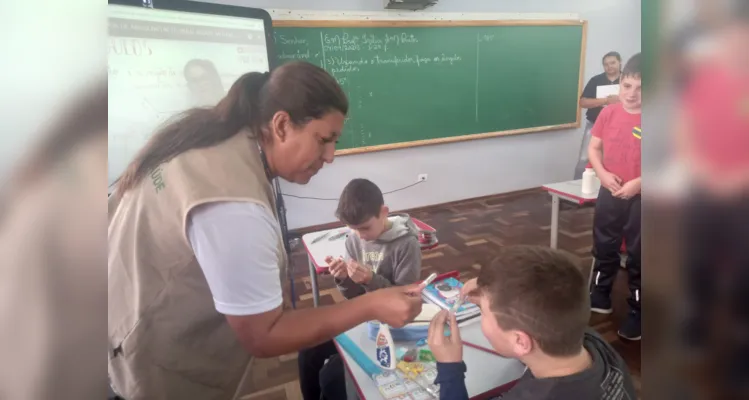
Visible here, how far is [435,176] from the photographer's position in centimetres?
400

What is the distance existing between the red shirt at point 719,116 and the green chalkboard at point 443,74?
3.21m

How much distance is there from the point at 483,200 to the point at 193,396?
3.73 m

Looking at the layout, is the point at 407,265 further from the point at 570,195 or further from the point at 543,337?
the point at 570,195

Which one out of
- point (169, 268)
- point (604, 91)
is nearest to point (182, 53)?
point (169, 268)

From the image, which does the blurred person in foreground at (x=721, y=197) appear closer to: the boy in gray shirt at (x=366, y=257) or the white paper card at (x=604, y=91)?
the boy in gray shirt at (x=366, y=257)

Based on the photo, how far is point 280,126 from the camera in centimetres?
77

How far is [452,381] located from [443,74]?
3.31 metres

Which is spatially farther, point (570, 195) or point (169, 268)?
point (570, 195)

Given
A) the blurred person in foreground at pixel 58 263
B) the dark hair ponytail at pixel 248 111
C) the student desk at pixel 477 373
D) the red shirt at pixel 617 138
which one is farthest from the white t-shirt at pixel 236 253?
the red shirt at pixel 617 138

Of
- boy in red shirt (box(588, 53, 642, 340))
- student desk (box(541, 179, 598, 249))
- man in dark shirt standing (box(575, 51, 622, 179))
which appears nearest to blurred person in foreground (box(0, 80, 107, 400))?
boy in red shirt (box(588, 53, 642, 340))

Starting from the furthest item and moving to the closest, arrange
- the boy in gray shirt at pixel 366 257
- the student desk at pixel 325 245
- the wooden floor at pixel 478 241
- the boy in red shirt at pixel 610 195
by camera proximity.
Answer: the boy in red shirt at pixel 610 195 < the wooden floor at pixel 478 241 < the student desk at pixel 325 245 < the boy in gray shirt at pixel 366 257

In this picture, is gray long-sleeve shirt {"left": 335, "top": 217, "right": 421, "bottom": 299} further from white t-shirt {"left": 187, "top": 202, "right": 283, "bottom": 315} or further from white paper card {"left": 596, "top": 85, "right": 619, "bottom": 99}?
white paper card {"left": 596, "top": 85, "right": 619, "bottom": 99}

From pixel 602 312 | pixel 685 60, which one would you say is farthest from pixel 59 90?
pixel 602 312

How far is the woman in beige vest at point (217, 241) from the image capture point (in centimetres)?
66
